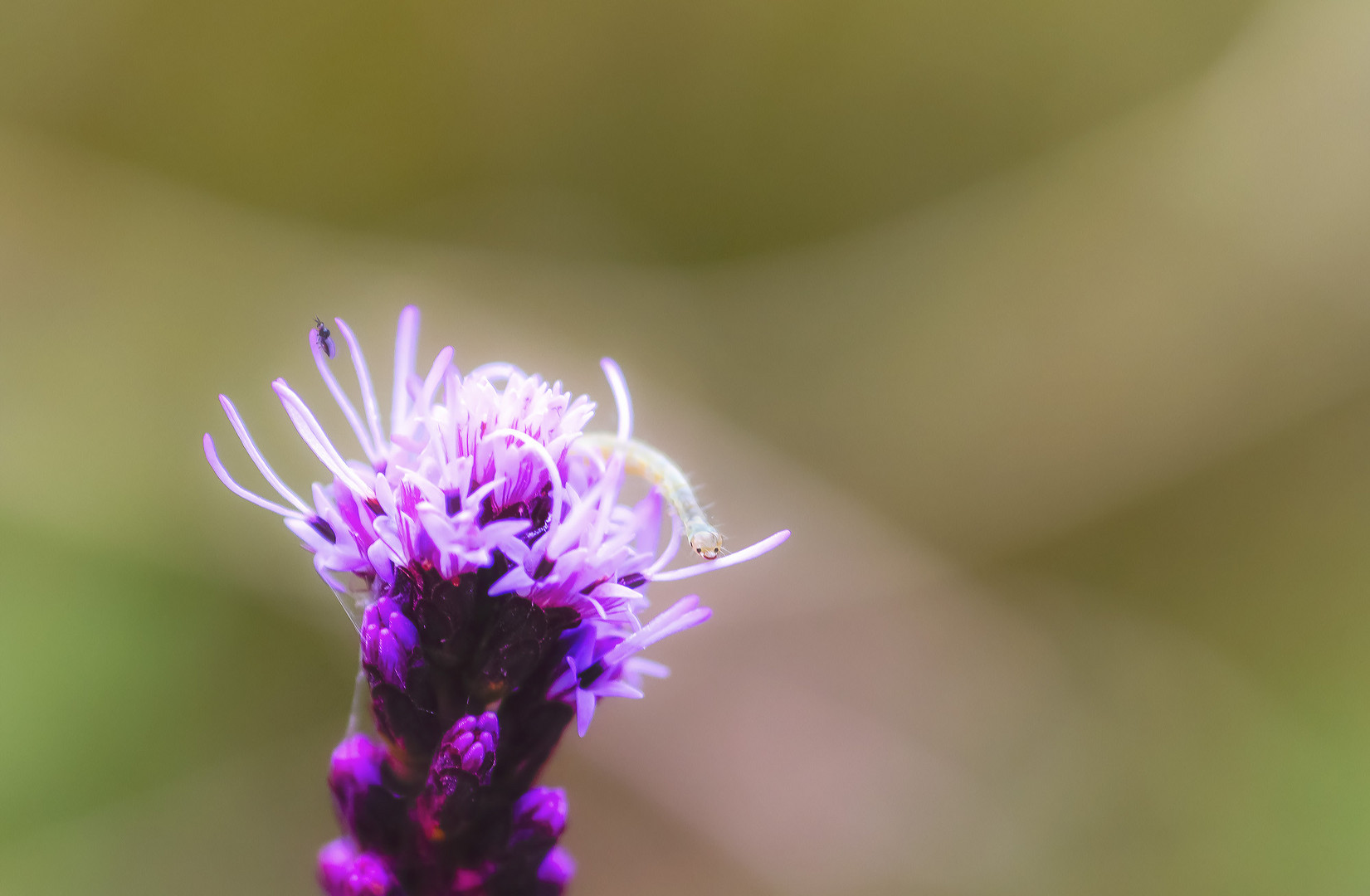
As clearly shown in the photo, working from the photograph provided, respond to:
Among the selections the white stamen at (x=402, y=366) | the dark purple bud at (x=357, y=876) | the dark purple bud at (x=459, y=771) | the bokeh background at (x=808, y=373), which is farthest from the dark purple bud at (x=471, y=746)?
the bokeh background at (x=808, y=373)

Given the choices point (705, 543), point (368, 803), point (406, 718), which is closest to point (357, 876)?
point (368, 803)

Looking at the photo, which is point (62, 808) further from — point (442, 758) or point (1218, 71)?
point (1218, 71)

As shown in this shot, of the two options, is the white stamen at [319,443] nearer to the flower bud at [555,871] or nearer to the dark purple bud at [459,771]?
the dark purple bud at [459,771]

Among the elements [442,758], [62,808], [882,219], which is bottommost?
[62,808]

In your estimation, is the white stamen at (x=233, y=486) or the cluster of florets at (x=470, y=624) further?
the cluster of florets at (x=470, y=624)

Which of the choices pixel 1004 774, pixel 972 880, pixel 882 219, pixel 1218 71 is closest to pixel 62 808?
pixel 972 880

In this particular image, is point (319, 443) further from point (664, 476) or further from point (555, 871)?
point (555, 871)
